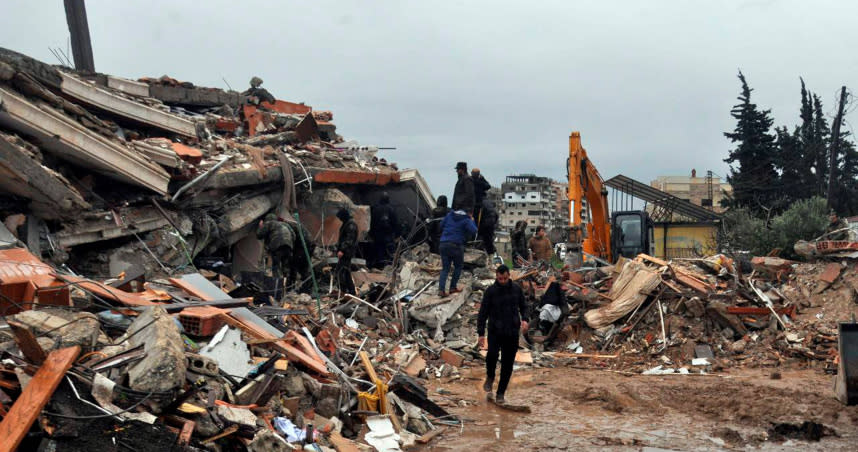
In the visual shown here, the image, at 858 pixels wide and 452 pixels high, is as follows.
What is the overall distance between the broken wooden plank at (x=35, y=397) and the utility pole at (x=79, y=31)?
15071 millimetres

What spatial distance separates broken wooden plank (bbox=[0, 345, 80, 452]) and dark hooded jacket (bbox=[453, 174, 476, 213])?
282 inches

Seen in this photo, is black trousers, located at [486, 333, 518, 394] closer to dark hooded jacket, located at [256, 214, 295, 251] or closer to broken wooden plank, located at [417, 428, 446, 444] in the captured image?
broken wooden plank, located at [417, 428, 446, 444]

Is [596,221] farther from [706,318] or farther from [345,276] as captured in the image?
[345,276]

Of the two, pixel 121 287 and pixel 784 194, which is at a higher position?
pixel 784 194

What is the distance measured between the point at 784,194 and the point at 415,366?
28.8 meters

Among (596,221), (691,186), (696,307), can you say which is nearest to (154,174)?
(696,307)

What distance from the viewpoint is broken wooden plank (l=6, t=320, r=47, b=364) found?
16.3 feet

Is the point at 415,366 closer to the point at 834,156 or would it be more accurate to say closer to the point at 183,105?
the point at 183,105

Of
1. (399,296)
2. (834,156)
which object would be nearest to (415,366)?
(399,296)

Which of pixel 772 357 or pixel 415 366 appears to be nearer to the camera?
pixel 415 366

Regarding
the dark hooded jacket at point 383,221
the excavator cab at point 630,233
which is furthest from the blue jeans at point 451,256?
the excavator cab at point 630,233

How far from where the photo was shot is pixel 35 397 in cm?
465

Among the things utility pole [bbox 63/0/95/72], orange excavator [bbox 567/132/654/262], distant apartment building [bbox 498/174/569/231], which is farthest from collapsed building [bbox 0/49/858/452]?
distant apartment building [bbox 498/174/569/231]

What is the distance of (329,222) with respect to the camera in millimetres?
14984
